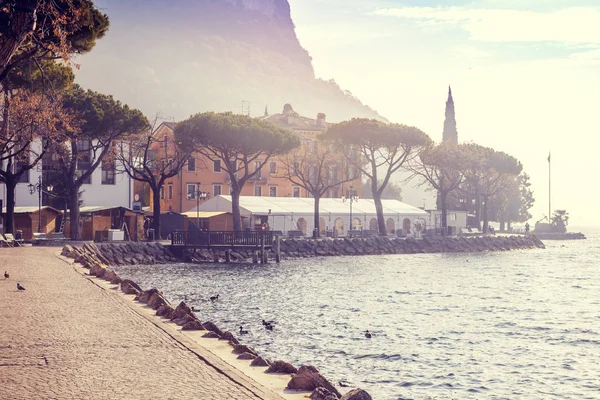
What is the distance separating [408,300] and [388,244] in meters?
43.4

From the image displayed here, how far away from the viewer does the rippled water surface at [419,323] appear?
1695 centimetres

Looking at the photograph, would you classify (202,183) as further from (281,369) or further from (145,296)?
(281,369)

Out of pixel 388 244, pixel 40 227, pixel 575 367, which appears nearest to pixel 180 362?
pixel 575 367

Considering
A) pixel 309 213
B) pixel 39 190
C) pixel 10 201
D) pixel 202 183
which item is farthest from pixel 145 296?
pixel 202 183

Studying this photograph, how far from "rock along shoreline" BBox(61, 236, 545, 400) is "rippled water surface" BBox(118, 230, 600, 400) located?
2660mm

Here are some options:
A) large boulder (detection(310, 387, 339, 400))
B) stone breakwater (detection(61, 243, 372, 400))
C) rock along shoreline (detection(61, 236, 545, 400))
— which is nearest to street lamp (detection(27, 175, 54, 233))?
rock along shoreline (detection(61, 236, 545, 400))

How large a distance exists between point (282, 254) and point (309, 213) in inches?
429

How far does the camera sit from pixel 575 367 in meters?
18.6

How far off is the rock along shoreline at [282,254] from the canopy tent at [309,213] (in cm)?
472

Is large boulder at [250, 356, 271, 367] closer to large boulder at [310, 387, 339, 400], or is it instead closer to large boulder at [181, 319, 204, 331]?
large boulder at [310, 387, 339, 400]

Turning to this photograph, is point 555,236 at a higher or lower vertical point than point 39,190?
lower

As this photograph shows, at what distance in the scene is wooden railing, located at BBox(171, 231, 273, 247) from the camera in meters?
59.1

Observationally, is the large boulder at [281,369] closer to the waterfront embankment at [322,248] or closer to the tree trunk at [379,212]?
the waterfront embankment at [322,248]

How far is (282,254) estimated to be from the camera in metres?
65.9
